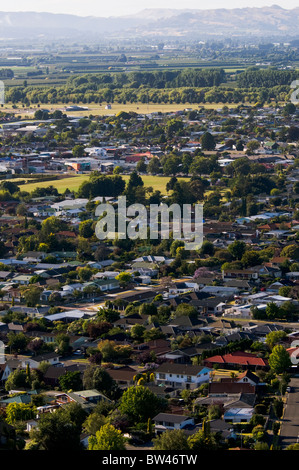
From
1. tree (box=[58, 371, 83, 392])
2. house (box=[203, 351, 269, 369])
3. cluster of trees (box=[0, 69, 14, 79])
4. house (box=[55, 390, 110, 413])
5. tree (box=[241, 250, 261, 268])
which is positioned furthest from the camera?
cluster of trees (box=[0, 69, 14, 79])

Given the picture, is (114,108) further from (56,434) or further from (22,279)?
(56,434)

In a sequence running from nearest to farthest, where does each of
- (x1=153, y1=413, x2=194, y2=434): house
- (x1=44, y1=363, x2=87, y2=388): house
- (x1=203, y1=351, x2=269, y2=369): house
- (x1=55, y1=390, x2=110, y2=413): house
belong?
(x1=153, y1=413, x2=194, y2=434): house
(x1=55, y1=390, x2=110, y2=413): house
(x1=44, y1=363, x2=87, y2=388): house
(x1=203, y1=351, x2=269, y2=369): house

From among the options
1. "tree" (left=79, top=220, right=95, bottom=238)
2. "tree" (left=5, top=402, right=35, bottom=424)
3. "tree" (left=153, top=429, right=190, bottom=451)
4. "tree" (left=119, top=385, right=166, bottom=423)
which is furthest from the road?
"tree" (left=79, top=220, right=95, bottom=238)

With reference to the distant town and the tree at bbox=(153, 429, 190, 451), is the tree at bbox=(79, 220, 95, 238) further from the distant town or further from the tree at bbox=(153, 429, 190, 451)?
the tree at bbox=(153, 429, 190, 451)

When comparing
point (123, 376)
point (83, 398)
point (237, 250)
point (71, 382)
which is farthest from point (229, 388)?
point (237, 250)
